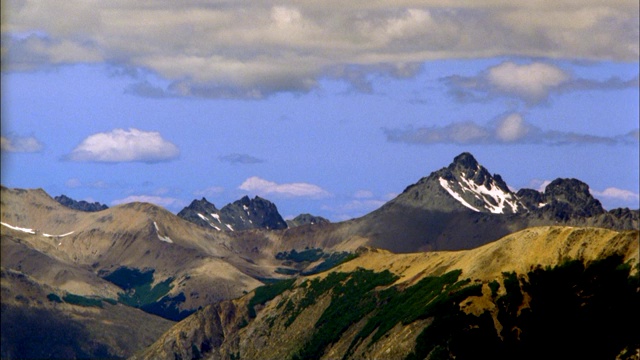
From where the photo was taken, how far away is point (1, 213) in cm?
13638

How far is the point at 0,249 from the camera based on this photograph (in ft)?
504

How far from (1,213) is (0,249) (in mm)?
18292

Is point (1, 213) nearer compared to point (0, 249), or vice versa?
point (1, 213)
